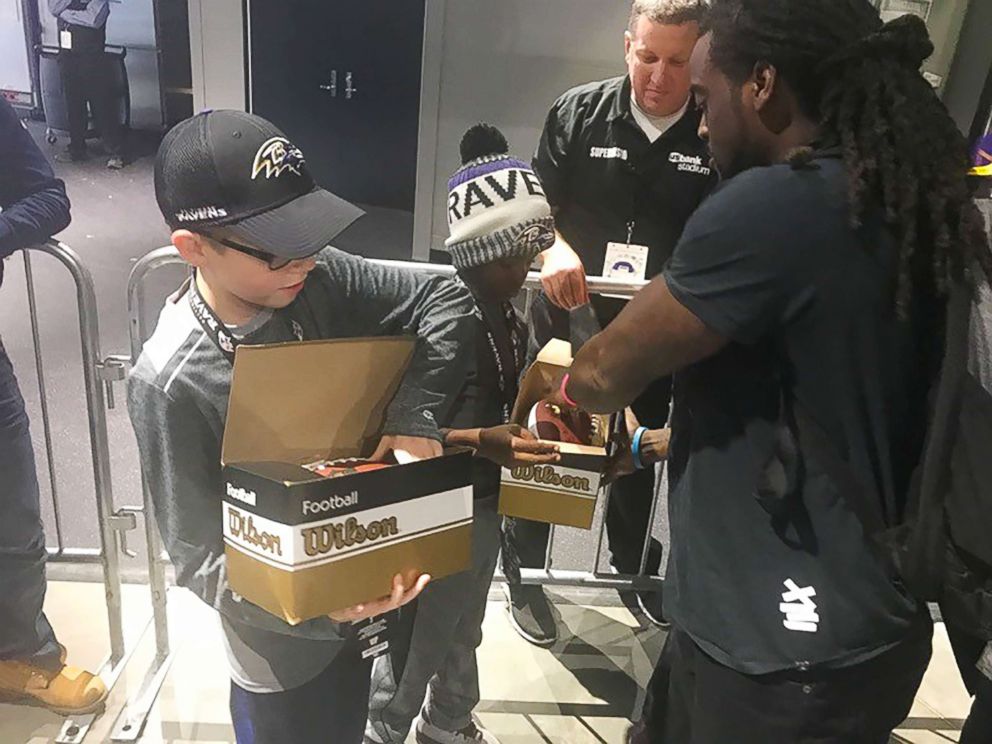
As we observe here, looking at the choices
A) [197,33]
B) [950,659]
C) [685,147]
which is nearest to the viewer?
[685,147]

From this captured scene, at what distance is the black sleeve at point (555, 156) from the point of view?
249 cm

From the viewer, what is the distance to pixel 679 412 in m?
1.33

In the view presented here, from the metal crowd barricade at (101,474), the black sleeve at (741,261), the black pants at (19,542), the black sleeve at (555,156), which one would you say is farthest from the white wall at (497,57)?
the black sleeve at (741,261)

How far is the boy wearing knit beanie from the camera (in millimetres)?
1673

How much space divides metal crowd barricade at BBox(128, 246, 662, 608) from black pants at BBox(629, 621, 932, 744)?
0.92 m

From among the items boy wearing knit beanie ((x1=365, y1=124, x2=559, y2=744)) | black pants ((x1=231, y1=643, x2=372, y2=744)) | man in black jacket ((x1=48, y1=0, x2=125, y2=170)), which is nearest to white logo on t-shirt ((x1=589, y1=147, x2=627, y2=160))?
boy wearing knit beanie ((x1=365, y1=124, x2=559, y2=744))

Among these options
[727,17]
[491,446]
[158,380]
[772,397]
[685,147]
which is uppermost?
[727,17]

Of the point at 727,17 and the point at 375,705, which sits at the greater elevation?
the point at 727,17

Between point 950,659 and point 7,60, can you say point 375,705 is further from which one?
point 7,60

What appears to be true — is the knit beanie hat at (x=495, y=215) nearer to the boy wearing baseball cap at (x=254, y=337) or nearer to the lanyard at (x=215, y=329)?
the boy wearing baseball cap at (x=254, y=337)

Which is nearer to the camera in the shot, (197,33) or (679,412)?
(679,412)

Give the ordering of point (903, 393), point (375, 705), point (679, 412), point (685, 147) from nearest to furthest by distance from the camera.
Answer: point (903, 393) < point (679, 412) < point (375, 705) < point (685, 147)

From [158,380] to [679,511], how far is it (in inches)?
32.8

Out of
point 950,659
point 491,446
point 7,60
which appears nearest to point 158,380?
point 491,446
